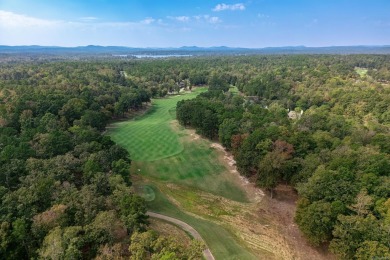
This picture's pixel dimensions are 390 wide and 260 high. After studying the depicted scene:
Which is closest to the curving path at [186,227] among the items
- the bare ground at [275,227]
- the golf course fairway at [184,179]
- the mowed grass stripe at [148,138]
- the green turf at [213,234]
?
the green turf at [213,234]

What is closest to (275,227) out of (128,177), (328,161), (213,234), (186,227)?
(213,234)

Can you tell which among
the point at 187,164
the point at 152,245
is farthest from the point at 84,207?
the point at 187,164

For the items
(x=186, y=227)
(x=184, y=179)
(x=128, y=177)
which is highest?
(x=128, y=177)

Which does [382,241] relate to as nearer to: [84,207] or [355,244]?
[355,244]

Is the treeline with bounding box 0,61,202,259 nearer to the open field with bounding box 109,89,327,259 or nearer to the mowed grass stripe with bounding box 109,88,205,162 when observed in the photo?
the open field with bounding box 109,89,327,259

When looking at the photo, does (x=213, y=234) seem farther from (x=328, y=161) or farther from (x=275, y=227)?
(x=328, y=161)

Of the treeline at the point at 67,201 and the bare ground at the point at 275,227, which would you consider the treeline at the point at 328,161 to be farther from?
the treeline at the point at 67,201

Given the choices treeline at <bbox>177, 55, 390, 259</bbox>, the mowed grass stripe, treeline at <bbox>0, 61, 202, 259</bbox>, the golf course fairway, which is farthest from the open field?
treeline at <bbox>0, 61, 202, 259</bbox>

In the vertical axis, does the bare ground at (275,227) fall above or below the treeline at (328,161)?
below
